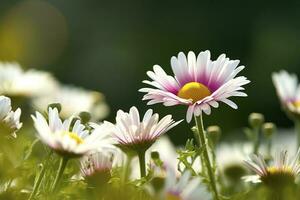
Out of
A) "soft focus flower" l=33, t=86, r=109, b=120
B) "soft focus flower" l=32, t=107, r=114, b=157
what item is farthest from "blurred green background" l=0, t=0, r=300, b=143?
"soft focus flower" l=32, t=107, r=114, b=157

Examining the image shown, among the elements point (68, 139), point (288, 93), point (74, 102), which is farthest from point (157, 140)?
point (74, 102)

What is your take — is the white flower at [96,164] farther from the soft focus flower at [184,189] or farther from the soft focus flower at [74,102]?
the soft focus flower at [74,102]

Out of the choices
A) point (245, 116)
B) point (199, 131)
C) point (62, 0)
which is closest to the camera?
point (199, 131)

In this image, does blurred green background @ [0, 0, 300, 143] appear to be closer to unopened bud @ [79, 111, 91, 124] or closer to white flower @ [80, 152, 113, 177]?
unopened bud @ [79, 111, 91, 124]

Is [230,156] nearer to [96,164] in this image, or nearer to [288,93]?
[288,93]

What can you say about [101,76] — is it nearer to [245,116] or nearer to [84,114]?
[245,116]

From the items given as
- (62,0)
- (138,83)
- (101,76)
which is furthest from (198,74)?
(62,0)

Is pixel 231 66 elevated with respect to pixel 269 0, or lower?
lower

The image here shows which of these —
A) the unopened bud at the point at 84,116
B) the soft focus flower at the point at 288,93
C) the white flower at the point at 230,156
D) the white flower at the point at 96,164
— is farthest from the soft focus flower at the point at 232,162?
the white flower at the point at 96,164
